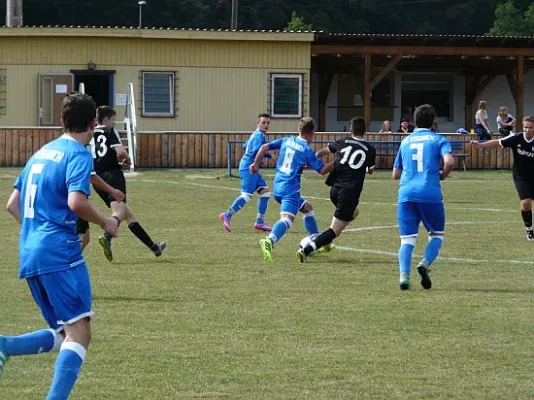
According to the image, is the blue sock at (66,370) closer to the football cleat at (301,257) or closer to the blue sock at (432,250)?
the blue sock at (432,250)

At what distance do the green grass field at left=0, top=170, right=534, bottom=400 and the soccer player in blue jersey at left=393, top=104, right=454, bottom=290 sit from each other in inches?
12.6

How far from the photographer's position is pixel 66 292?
654 cm

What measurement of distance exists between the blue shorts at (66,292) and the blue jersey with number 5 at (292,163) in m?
8.30

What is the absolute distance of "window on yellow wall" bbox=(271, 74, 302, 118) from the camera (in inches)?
1512

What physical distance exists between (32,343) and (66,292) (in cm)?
49

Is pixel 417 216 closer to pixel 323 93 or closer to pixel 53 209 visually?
pixel 53 209

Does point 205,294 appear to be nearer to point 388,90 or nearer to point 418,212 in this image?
point 418,212

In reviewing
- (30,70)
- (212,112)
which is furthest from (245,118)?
(30,70)

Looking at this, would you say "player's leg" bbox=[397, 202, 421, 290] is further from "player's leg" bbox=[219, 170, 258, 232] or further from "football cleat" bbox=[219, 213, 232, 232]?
"player's leg" bbox=[219, 170, 258, 232]

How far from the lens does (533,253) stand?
15414mm

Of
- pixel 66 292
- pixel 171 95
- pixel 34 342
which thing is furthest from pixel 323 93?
pixel 66 292

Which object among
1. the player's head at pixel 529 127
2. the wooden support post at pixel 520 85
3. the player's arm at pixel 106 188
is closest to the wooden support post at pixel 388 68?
the wooden support post at pixel 520 85

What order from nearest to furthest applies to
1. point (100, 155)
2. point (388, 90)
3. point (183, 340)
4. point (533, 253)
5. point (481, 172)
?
point (183, 340) → point (100, 155) → point (533, 253) → point (481, 172) → point (388, 90)

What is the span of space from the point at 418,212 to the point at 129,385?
505cm
